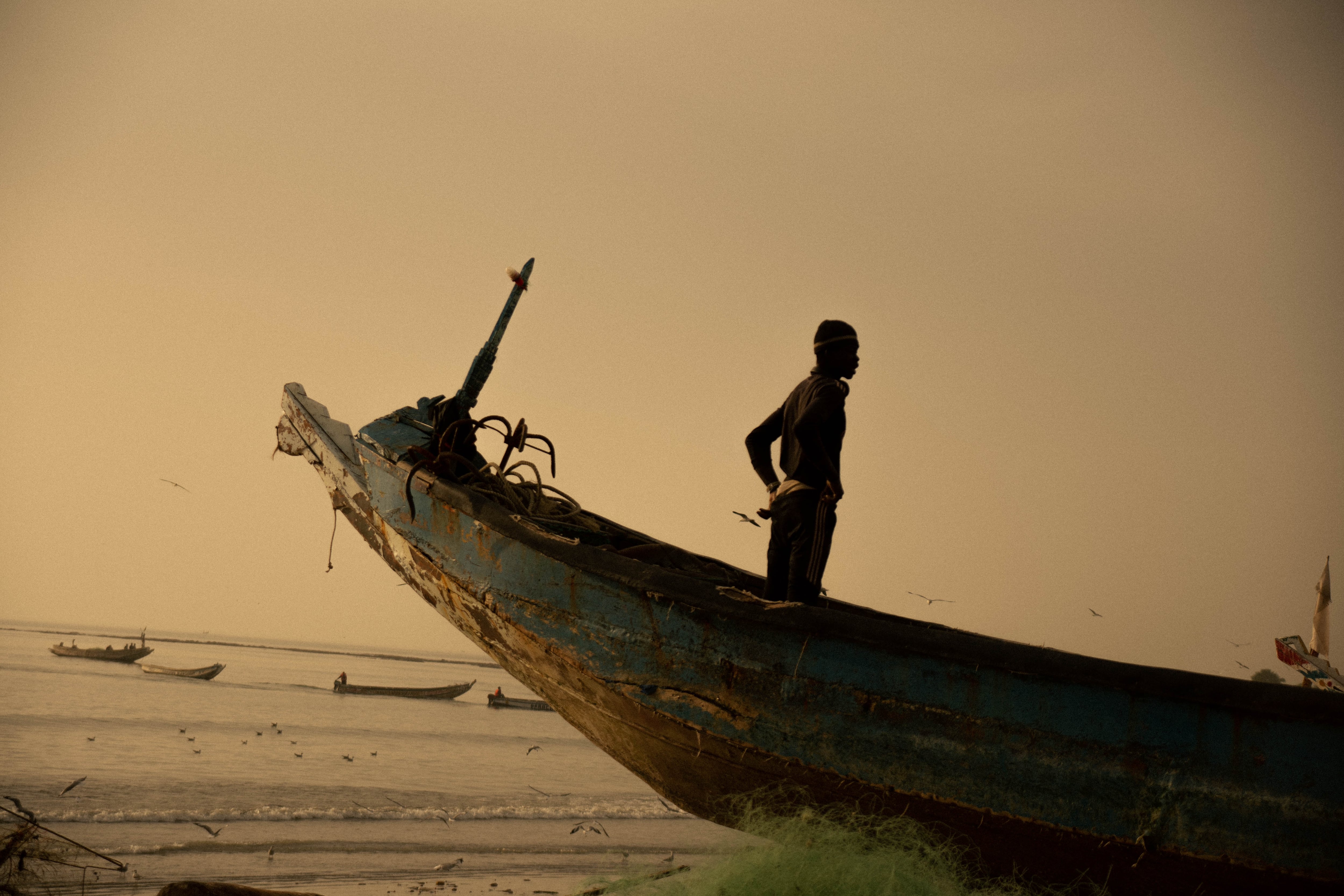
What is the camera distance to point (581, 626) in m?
4.24

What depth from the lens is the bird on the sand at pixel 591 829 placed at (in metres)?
11.9

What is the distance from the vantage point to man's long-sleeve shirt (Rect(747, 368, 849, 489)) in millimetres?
3859

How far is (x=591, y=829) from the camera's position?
1230 cm

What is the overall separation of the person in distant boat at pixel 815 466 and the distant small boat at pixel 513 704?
1385 inches

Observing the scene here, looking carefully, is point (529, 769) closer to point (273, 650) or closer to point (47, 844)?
point (47, 844)

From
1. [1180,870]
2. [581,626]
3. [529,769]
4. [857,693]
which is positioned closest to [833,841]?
[857,693]

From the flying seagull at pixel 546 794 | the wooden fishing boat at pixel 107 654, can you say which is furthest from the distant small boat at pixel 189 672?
the flying seagull at pixel 546 794

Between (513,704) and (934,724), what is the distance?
40.7 metres

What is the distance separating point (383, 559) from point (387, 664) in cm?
8360

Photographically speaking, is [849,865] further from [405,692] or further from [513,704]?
[513,704]

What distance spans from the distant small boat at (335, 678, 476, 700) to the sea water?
741 centimetres

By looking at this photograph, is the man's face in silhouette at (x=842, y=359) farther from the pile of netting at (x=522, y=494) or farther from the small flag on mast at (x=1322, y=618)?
the small flag on mast at (x=1322, y=618)

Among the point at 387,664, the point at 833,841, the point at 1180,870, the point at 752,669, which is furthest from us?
the point at 387,664

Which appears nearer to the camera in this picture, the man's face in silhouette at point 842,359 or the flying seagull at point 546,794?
the man's face in silhouette at point 842,359
